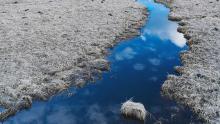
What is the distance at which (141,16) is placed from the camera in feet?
128

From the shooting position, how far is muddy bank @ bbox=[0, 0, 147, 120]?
866 inches

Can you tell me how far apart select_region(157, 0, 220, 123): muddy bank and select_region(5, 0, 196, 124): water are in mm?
809

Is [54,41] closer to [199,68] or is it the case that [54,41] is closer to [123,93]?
[123,93]

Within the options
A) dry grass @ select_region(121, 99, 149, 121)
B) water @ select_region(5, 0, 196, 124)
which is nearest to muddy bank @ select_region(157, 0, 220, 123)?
water @ select_region(5, 0, 196, 124)

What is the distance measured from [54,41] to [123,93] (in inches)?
423

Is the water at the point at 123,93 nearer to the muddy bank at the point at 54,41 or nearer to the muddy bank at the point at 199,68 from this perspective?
the muddy bank at the point at 199,68

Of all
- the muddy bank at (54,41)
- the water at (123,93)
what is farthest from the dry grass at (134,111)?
the muddy bank at (54,41)

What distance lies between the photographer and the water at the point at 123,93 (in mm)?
18984

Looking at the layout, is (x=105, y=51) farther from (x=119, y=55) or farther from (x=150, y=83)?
(x=150, y=83)

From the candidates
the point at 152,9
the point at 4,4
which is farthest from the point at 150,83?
the point at 4,4

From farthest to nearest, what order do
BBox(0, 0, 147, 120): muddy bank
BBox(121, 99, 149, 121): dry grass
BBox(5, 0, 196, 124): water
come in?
BBox(0, 0, 147, 120): muddy bank
BBox(5, 0, 196, 124): water
BBox(121, 99, 149, 121): dry grass

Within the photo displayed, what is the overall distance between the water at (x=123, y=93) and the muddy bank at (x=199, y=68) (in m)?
0.81

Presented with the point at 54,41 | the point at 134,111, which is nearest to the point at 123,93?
the point at 134,111

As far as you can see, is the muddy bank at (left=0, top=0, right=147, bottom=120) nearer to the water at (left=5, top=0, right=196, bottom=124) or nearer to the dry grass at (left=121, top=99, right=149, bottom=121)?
the water at (left=5, top=0, right=196, bottom=124)
